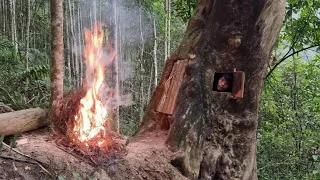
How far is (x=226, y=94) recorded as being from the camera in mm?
4984

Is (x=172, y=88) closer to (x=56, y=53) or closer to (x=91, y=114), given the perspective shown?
(x=91, y=114)

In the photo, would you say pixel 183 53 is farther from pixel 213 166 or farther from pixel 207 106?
pixel 213 166

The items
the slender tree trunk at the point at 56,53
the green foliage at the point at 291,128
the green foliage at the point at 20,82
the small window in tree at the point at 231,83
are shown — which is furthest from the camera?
the green foliage at the point at 291,128

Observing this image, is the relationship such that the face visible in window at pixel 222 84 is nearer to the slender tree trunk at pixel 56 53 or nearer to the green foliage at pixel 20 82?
the slender tree trunk at pixel 56 53

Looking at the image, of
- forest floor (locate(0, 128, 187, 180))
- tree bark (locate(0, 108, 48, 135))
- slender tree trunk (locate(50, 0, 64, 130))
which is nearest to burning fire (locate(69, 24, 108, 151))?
forest floor (locate(0, 128, 187, 180))

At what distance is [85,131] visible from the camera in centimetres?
410

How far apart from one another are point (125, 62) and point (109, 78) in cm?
1079

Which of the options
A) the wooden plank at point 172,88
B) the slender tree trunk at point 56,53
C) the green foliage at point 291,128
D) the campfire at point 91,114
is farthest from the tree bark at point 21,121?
the green foliage at point 291,128

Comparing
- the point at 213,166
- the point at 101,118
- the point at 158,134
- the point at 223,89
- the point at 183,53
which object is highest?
the point at 183,53

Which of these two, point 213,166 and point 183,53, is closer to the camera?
point 213,166

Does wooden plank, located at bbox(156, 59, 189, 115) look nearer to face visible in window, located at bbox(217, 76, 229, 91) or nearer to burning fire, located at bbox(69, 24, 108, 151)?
face visible in window, located at bbox(217, 76, 229, 91)

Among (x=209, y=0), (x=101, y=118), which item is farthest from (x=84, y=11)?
(x=101, y=118)

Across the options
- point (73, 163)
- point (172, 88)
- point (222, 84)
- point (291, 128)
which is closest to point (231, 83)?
point (222, 84)

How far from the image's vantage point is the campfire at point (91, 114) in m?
4.04
